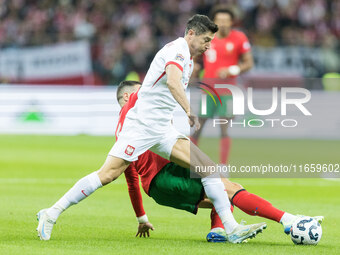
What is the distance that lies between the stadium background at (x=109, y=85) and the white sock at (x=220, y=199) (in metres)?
1.43

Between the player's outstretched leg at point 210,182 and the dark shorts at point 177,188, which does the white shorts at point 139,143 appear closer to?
the player's outstretched leg at point 210,182

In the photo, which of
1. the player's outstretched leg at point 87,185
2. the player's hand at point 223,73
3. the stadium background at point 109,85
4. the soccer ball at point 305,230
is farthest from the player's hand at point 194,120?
the player's hand at point 223,73

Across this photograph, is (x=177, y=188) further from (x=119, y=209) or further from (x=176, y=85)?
(x=119, y=209)

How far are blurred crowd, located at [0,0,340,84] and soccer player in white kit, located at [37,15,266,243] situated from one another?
16.6 meters

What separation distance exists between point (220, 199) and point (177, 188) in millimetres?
466

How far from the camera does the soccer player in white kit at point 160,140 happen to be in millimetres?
6668

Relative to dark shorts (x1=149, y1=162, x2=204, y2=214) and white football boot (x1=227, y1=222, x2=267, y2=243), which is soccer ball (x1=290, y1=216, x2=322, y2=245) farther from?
dark shorts (x1=149, y1=162, x2=204, y2=214)

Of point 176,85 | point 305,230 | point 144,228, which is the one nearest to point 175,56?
point 176,85

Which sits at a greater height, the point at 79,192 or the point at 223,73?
the point at 79,192

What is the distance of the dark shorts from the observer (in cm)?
696

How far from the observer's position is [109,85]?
73.7 feet

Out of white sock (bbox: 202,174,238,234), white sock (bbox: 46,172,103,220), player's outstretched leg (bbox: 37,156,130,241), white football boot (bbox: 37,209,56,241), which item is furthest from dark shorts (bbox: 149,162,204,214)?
white football boot (bbox: 37,209,56,241)

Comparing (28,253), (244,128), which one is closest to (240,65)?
(244,128)

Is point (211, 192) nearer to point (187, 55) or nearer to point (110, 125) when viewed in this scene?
point (187, 55)
